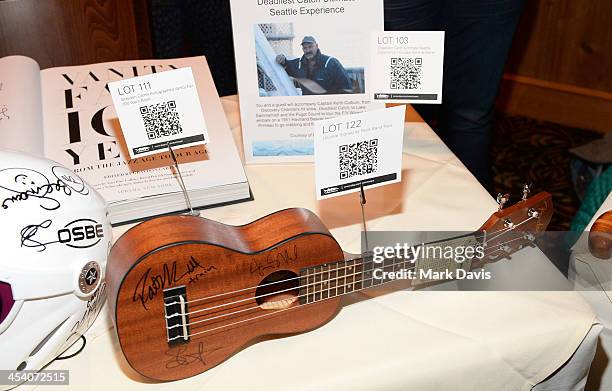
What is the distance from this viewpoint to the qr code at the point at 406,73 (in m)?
0.90

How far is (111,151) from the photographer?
975 mm

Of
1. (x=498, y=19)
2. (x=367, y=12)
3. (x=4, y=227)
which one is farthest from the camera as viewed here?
(x=498, y=19)

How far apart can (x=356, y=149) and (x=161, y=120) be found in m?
0.25

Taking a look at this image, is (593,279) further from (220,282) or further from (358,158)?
(220,282)

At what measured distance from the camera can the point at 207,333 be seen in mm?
715

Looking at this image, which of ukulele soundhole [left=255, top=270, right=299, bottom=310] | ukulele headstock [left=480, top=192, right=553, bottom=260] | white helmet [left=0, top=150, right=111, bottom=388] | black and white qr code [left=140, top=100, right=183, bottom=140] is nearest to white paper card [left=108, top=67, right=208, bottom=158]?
black and white qr code [left=140, top=100, right=183, bottom=140]

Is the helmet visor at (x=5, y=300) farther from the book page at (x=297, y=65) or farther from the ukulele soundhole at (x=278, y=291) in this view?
the book page at (x=297, y=65)

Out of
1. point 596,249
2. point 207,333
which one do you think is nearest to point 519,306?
point 596,249

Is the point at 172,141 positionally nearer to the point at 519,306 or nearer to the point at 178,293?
the point at 178,293

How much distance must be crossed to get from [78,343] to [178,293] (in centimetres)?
16

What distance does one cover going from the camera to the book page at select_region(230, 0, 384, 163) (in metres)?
0.96
